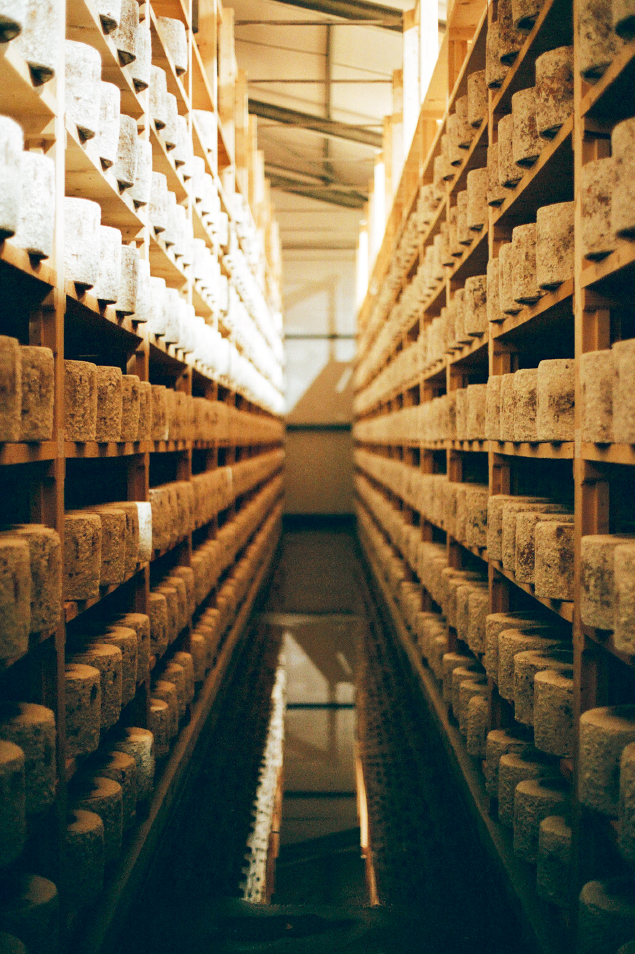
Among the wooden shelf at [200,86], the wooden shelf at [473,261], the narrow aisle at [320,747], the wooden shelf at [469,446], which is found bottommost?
the narrow aisle at [320,747]

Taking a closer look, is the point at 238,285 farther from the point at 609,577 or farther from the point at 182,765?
the point at 609,577

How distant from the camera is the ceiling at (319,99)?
29.5 feet

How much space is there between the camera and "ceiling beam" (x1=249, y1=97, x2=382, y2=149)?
1184 centimetres

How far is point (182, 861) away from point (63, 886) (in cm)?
105

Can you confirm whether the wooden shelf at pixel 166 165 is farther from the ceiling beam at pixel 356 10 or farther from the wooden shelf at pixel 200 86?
the ceiling beam at pixel 356 10

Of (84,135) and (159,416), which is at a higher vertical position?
(84,135)

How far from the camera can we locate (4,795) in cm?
183

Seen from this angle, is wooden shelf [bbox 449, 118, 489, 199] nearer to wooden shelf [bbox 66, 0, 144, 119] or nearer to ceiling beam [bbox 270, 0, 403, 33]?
wooden shelf [bbox 66, 0, 144, 119]

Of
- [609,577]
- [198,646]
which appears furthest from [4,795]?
[198,646]

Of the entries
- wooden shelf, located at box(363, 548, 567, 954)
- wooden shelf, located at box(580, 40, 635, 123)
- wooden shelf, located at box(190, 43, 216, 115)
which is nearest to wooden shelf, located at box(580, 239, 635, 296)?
wooden shelf, located at box(580, 40, 635, 123)

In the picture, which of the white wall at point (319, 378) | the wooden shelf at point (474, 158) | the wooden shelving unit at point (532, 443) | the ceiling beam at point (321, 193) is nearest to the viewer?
the wooden shelving unit at point (532, 443)

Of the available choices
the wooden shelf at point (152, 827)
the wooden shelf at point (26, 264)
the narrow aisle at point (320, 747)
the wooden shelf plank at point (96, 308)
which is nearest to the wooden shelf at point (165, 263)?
the wooden shelf plank at point (96, 308)

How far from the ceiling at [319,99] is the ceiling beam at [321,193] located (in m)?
0.02

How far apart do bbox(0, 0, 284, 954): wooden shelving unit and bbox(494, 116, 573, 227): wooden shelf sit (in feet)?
4.93
